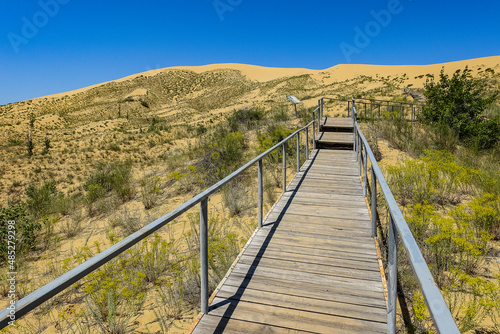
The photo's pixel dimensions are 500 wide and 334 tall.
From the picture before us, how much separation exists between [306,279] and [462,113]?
12487mm

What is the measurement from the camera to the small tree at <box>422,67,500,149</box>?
10.9m

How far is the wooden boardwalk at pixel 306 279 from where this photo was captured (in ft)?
8.34

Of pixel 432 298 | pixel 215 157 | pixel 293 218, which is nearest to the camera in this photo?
pixel 432 298

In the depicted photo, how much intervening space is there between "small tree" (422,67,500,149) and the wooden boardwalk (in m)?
8.60

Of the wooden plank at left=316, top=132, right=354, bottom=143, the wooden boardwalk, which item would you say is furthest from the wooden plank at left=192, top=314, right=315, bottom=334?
the wooden plank at left=316, top=132, right=354, bottom=143

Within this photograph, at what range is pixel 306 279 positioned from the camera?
126 inches

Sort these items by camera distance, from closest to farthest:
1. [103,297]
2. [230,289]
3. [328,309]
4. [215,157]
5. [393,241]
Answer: [393,241]
[328,309]
[230,289]
[103,297]
[215,157]

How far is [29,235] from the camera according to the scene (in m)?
6.59

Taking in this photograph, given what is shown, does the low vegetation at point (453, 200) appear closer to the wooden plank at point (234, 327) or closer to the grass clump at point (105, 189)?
the wooden plank at point (234, 327)

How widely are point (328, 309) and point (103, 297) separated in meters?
2.75

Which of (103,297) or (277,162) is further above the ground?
(277,162)

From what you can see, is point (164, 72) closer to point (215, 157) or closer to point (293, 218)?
point (215, 157)

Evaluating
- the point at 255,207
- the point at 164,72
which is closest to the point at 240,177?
the point at 255,207

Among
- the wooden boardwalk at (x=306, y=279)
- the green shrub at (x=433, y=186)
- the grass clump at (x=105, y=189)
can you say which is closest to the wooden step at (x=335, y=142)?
the green shrub at (x=433, y=186)
